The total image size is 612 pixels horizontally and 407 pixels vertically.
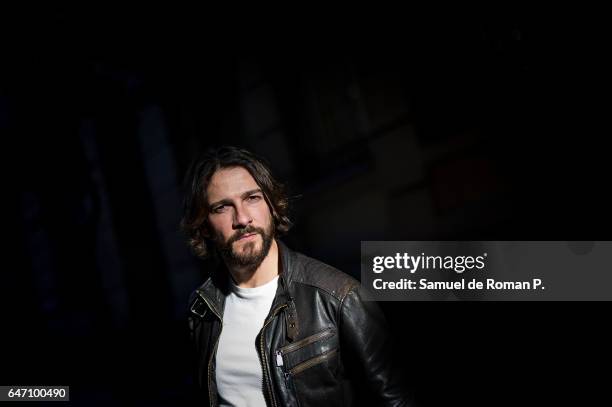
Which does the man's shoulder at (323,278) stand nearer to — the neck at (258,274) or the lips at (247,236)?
the neck at (258,274)

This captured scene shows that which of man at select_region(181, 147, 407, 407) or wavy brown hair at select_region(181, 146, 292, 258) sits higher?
wavy brown hair at select_region(181, 146, 292, 258)

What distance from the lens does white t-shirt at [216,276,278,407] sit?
1.76m

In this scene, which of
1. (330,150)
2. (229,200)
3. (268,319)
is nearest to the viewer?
(268,319)

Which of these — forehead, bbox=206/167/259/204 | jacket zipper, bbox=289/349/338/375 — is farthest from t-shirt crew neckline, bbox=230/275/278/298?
forehead, bbox=206/167/259/204

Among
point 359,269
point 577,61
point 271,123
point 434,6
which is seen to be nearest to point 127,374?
point 359,269

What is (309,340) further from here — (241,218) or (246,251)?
(241,218)

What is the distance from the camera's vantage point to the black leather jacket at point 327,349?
→ 1.66 metres

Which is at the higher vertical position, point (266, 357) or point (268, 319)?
point (268, 319)

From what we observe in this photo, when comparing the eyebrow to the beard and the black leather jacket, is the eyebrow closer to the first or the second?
the beard

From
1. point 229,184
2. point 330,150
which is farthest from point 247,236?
point 330,150

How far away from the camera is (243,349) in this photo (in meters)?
1.82

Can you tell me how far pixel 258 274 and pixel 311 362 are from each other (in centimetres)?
51

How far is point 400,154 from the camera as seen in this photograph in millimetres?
3795

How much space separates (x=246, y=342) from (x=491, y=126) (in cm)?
260
